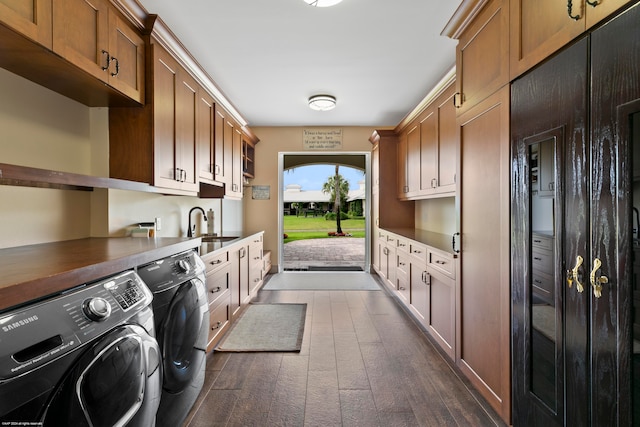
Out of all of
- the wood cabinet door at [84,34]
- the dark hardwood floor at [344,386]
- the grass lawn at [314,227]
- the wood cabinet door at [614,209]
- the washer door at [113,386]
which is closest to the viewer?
the washer door at [113,386]

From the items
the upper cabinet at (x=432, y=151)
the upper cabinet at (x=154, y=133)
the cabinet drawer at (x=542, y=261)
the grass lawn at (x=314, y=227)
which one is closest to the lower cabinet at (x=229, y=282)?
the upper cabinet at (x=154, y=133)

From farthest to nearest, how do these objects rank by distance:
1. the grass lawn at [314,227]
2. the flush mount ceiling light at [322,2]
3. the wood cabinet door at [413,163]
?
the grass lawn at [314,227] → the wood cabinet door at [413,163] → the flush mount ceiling light at [322,2]

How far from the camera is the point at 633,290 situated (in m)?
1.01

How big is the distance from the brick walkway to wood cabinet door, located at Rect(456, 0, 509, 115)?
472 centimetres

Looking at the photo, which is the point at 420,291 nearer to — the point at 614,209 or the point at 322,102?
the point at 614,209

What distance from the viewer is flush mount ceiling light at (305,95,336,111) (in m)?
4.08

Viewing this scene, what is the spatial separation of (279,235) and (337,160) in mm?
2624

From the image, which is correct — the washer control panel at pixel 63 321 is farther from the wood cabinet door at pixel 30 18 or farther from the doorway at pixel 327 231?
the doorway at pixel 327 231

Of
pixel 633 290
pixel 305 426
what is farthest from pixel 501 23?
pixel 305 426

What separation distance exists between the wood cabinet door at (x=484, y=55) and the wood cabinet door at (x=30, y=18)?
6.96 ft

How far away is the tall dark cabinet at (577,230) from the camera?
103 centimetres

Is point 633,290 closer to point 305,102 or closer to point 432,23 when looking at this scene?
point 432,23

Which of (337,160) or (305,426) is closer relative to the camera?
(305,426)

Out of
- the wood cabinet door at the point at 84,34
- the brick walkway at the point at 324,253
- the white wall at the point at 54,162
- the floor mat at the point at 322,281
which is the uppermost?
the wood cabinet door at the point at 84,34
